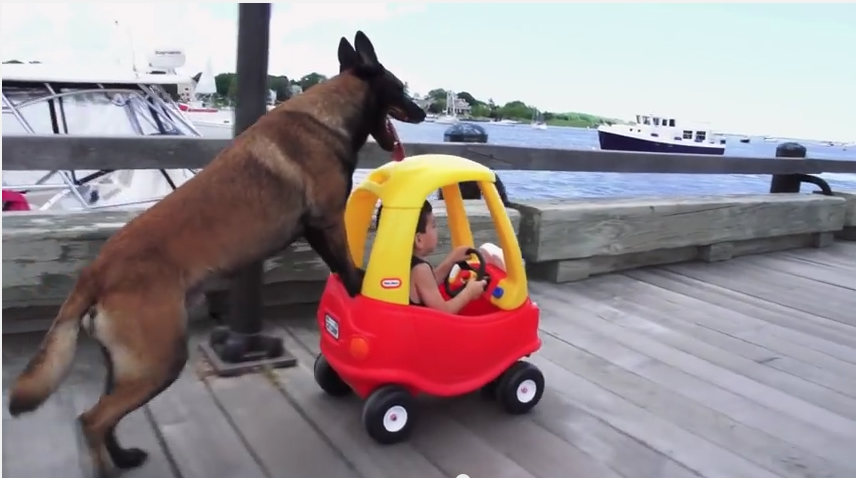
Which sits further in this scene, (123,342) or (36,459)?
(36,459)

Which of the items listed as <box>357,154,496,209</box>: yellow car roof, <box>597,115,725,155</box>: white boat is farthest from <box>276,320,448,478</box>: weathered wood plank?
<box>597,115,725,155</box>: white boat

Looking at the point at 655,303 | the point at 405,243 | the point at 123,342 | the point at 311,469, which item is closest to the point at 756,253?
the point at 655,303

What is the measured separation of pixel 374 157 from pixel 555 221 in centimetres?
121

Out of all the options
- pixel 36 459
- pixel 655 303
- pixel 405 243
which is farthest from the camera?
pixel 655 303

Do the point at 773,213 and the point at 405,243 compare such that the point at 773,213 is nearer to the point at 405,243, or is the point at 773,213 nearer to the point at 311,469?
the point at 405,243

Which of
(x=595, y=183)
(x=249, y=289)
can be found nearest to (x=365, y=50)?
(x=249, y=289)

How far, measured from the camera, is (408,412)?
2.31 metres

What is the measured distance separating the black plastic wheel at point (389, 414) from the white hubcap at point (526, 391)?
1.44 ft

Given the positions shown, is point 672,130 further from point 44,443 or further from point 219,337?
point 44,443

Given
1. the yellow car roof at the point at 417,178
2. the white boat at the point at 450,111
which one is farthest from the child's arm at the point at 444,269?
the white boat at the point at 450,111

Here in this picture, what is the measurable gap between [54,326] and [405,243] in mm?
1042

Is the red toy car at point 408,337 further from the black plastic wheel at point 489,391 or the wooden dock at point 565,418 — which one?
the wooden dock at point 565,418

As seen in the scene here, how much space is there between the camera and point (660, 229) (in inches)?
187

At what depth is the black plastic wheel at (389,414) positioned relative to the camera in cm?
225
